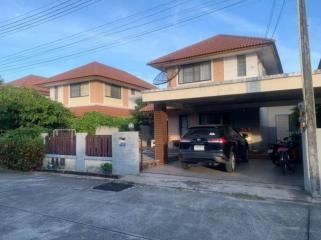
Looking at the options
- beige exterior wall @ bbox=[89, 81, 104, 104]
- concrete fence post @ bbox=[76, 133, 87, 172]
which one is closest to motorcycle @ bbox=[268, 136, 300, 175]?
concrete fence post @ bbox=[76, 133, 87, 172]

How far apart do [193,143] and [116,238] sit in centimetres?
610

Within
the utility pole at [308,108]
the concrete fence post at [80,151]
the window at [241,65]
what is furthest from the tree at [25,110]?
the utility pole at [308,108]

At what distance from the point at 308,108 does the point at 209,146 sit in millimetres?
3750

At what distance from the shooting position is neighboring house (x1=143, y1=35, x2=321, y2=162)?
43.3ft

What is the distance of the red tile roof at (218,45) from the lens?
15.8 metres

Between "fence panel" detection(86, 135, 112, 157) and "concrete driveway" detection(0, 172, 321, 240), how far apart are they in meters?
2.87

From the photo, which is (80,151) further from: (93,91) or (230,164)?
(93,91)

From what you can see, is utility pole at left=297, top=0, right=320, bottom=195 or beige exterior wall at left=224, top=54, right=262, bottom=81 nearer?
utility pole at left=297, top=0, right=320, bottom=195

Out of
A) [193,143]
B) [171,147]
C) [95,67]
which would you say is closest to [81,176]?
[193,143]

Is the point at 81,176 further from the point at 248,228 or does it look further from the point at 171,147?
the point at 171,147

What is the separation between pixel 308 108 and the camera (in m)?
7.43

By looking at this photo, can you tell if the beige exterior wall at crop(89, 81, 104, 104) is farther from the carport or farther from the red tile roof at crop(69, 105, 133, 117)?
the carport

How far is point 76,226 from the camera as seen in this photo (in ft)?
18.6

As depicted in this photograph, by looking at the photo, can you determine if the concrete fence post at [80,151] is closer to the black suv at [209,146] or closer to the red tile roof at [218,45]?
the black suv at [209,146]
